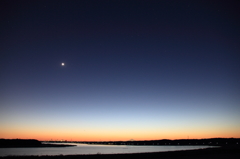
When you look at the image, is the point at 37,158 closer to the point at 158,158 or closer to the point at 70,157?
the point at 70,157

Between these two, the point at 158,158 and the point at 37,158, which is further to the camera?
the point at 158,158

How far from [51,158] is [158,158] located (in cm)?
1195

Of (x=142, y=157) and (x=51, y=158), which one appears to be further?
(x=142, y=157)

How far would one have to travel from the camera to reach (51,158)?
2130 centimetres

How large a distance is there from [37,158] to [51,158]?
174 cm

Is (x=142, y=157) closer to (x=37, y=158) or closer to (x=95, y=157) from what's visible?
(x=95, y=157)

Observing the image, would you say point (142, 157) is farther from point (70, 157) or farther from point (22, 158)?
point (22, 158)

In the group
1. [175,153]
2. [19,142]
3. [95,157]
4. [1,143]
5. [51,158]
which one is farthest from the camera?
[19,142]

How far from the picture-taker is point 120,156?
24266 mm

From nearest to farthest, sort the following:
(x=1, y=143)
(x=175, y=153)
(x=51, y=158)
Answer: (x=51, y=158) < (x=175, y=153) < (x=1, y=143)

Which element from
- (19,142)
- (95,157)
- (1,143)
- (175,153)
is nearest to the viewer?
(95,157)

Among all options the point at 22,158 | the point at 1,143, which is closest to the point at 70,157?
the point at 22,158

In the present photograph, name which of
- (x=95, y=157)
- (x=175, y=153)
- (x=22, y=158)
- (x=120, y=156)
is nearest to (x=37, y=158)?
(x=22, y=158)

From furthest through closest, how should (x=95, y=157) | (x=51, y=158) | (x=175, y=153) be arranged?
(x=175, y=153) < (x=95, y=157) < (x=51, y=158)
